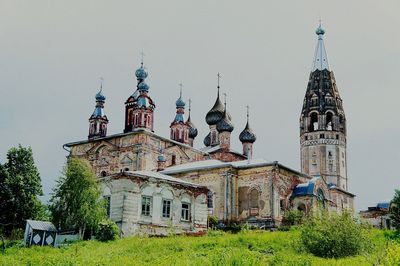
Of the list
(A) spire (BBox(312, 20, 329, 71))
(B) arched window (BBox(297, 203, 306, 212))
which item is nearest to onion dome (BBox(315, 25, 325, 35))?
(A) spire (BBox(312, 20, 329, 71))

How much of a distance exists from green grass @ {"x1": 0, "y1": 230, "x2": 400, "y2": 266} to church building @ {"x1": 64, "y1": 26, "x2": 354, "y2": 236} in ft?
14.8

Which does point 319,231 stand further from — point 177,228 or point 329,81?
point 329,81

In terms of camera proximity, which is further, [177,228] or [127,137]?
[127,137]

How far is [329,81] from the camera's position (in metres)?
52.7

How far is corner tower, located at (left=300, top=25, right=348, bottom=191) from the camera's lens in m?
49.8

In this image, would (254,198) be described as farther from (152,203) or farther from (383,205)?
(383,205)

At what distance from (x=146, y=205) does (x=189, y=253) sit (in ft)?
28.3

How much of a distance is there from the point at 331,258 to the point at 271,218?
11924 millimetres

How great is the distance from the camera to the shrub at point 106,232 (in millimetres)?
22316

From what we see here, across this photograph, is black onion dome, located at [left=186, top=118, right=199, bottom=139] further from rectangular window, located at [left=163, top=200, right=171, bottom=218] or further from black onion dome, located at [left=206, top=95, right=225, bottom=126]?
rectangular window, located at [left=163, top=200, right=171, bottom=218]

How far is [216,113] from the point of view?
42.5 metres

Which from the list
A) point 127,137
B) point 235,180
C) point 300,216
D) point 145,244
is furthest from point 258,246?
point 127,137

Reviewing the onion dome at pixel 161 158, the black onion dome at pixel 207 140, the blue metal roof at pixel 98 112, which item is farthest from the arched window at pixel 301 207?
the blue metal roof at pixel 98 112

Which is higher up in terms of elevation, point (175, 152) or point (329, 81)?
point (329, 81)
